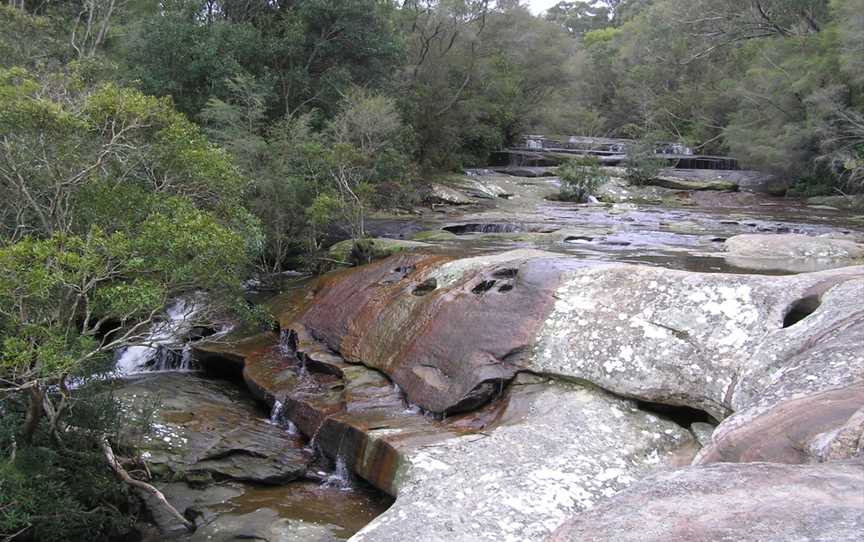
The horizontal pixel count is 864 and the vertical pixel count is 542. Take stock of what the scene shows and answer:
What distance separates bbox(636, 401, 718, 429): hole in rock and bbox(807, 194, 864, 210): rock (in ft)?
82.4

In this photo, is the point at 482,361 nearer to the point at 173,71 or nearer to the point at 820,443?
the point at 820,443

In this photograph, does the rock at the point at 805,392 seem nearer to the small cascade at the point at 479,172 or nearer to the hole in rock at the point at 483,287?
the hole in rock at the point at 483,287

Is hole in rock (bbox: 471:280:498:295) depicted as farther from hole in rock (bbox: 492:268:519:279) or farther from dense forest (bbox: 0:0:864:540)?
dense forest (bbox: 0:0:864:540)

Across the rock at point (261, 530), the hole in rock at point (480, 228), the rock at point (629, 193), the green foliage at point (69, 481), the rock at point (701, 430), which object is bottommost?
the rock at point (261, 530)

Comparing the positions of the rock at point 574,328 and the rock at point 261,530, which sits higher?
the rock at point 574,328

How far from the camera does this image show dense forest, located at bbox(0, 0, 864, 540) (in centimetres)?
712

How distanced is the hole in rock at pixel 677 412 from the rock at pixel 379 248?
8.59 m

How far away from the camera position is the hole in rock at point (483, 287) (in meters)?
10.4


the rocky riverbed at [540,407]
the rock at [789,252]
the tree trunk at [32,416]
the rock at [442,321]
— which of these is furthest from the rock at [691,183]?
the tree trunk at [32,416]

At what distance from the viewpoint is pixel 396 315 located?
35.4 feet

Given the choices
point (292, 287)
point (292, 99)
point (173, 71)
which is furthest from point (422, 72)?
point (292, 287)

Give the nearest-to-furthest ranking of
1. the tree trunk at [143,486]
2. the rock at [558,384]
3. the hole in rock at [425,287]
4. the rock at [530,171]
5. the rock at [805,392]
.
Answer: the rock at [805,392] → the rock at [558,384] → the tree trunk at [143,486] → the hole in rock at [425,287] → the rock at [530,171]

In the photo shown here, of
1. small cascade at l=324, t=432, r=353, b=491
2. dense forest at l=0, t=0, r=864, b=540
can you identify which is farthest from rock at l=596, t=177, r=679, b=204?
small cascade at l=324, t=432, r=353, b=491

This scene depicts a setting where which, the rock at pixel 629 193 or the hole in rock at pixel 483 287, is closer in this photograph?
the hole in rock at pixel 483 287
